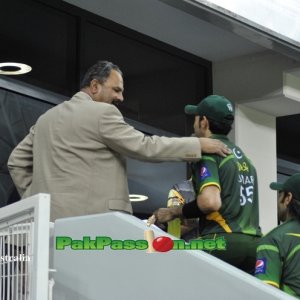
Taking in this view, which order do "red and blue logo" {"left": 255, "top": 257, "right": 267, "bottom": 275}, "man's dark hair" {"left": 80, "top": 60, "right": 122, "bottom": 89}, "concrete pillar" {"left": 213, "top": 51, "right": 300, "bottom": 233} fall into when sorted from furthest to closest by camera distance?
"concrete pillar" {"left": 213, "top": 51, "right": 300, "bottom": 233} → "man's dark hair" {"left": 80, "top": 60, "right": 122, "bottom": 89} → "red and blue logo" {"left": 255, "top": 257, "right": 267, "bottom": 275}

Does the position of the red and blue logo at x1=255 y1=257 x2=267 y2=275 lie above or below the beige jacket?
below

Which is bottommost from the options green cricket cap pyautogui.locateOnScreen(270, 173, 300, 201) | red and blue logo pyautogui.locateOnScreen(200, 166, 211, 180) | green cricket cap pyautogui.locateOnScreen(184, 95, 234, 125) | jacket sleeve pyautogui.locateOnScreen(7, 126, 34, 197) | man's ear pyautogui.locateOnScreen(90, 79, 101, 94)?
green cricket cap pyautogui.locateOnScreen(270, 173, 300, 201)

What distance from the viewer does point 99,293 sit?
475cm

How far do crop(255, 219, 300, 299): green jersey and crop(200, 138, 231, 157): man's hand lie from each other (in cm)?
60

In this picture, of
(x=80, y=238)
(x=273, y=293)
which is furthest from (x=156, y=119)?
(x=273, y=293)

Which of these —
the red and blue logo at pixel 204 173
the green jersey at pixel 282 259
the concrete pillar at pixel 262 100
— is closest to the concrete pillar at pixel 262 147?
the concrete pillar at pixel 262 100

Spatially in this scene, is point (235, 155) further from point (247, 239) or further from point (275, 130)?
point (275, 130)

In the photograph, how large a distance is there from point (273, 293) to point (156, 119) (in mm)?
5470

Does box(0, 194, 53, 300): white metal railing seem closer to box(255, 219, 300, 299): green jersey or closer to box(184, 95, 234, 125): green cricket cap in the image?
box(255, 219, 300, 299): green jersey

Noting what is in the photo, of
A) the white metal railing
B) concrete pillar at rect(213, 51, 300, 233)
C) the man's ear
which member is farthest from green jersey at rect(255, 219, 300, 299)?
concrete pillar at rect(213, 51, 300, 233)

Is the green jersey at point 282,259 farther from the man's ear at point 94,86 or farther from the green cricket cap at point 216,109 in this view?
the man's ear at point 94,86

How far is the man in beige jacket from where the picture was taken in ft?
17.2

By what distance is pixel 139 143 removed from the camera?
17.4ft

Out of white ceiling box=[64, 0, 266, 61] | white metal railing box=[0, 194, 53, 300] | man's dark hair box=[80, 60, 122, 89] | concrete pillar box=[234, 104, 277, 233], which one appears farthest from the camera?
concrete pillar box=[234, 104, 277, 233]
